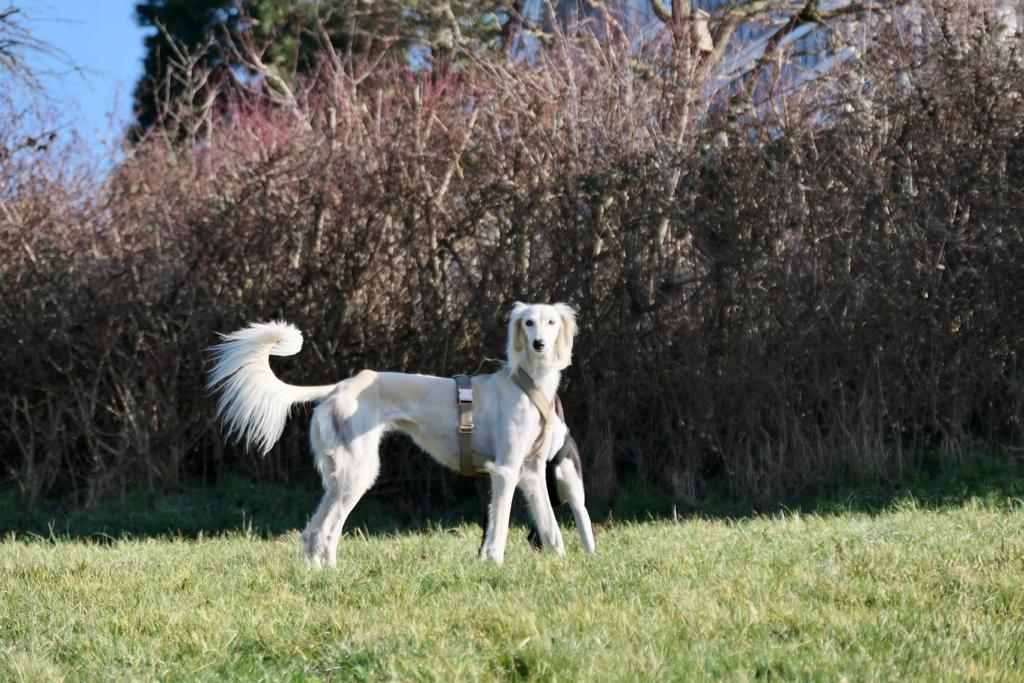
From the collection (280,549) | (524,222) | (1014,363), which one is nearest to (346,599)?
(280,549)

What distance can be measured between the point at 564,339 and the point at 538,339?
0.79 ft

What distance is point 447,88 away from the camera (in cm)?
1482

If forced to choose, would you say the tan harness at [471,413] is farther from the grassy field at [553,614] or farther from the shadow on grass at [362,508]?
the shadow on grass at [362,508]

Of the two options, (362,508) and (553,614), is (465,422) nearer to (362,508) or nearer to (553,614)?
(553,614)

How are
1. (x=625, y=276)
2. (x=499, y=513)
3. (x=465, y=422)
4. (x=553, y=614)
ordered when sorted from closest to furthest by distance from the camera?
1. (x=553, y=614)
2. (x=499, y=513)
3. (x=465, y=422)
4. (x=625, y=276)

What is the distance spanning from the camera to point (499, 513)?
6375mm

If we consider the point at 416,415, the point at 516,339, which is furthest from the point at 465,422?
the point at 516,339

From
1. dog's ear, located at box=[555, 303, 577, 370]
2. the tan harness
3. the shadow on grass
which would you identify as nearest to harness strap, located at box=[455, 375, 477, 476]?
the tan harness

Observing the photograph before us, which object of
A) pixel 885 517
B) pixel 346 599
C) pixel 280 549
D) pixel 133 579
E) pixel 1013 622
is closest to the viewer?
pixel 1013 622

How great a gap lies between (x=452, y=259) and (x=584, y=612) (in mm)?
5524

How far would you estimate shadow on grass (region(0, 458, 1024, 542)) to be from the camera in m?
8.80

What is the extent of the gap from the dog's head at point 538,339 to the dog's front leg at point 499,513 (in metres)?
0.57

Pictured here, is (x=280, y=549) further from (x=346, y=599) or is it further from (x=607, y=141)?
(x=607, y=141)

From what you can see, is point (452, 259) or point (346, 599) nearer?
point (346, 599)
